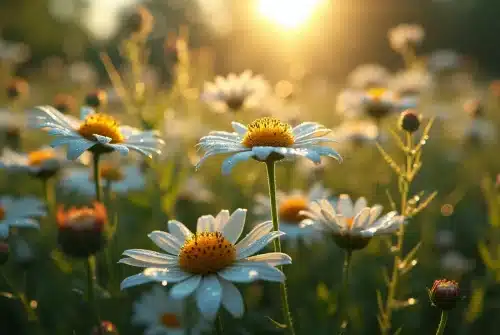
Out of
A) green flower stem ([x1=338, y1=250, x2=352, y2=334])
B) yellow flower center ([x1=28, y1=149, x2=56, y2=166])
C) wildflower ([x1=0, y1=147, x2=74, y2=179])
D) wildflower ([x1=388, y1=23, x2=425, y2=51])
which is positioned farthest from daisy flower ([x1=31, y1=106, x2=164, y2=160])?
wildflower ([x1=388, y1=23, x2=425, y2=51])

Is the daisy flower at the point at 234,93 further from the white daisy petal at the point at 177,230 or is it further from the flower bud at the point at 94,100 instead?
the white daisy petal at the point at 177,230

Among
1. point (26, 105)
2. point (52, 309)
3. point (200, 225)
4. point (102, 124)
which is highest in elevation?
point (26, 105)

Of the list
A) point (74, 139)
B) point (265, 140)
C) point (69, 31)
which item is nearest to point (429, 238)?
point (265, 140)

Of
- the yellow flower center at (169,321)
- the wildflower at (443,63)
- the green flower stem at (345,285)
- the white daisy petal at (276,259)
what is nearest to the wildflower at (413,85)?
the wildflower at (443,63)

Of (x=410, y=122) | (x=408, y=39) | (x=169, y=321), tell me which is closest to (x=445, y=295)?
(x=410, y=122)

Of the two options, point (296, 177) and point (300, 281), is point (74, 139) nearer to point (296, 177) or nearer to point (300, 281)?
point (300, 281)

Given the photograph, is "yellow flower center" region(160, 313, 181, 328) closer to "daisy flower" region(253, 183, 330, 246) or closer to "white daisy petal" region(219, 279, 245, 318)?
"daisy flower" region(253, 183, 330, 246)

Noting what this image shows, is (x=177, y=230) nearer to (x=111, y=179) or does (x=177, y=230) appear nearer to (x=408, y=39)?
(x=111, y=179)
